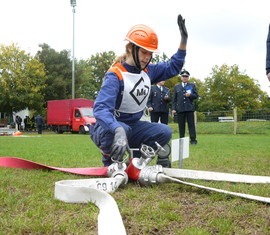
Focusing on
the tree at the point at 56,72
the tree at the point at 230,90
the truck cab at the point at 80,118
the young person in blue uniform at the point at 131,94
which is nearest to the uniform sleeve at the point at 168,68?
the young person in blue uniform at the point at 131,94

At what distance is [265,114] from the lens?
1570cm

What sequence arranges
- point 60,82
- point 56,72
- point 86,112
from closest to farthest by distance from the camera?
point 86,112, point 60,82, point 56,72

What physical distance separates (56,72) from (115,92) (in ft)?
123

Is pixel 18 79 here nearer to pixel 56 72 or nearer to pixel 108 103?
pixel 56 72

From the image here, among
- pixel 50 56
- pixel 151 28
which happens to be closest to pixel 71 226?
pixel 151 28

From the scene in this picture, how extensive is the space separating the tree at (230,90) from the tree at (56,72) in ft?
67.8

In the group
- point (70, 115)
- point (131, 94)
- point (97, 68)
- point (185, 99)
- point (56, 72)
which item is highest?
point (97, 68)

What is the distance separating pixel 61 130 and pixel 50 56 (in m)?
17.3

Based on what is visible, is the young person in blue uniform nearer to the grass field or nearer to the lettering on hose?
the lettering on hose

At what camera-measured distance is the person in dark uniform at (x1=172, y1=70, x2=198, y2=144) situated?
318 inches

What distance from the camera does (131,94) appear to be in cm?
321

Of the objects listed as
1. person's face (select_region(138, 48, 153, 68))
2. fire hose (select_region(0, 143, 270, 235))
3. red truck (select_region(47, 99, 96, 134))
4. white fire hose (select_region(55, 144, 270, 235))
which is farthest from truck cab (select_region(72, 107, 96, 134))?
white fire hose (select_region(55, 144, 270, 235))

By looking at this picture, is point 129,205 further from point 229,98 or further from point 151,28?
point 229,98

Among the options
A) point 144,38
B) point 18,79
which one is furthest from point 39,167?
point 18,79
